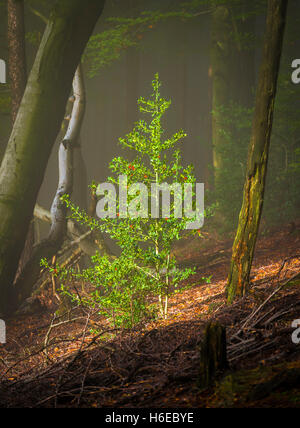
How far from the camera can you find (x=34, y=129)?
9641 mm

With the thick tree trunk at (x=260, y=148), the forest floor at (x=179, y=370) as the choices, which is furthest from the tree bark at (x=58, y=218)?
the thick tree trunk at (x=260, y=148)

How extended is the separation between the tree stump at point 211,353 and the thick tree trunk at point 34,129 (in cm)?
687

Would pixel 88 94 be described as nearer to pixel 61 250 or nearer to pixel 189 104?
pixel 189 104

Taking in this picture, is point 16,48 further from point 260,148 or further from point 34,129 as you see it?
point 260,148

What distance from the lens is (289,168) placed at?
13.6 m

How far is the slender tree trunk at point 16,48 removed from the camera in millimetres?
10883

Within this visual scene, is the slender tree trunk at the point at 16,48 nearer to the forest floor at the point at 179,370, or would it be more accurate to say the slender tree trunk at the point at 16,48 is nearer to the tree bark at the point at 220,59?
the tree bark at the point at 220,59

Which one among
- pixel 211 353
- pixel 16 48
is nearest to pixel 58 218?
pixel 16 48

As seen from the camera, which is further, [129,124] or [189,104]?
[189,104]

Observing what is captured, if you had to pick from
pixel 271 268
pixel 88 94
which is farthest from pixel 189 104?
pixel 271 268

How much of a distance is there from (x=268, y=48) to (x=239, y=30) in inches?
429

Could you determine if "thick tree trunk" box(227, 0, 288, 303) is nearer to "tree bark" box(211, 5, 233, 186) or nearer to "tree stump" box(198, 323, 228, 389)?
"tree stump" box(198, 323, 228, 389)

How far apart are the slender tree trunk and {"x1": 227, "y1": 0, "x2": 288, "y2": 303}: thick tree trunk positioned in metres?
6.76

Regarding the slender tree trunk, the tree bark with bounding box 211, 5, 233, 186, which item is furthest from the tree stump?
the tree bark with bounding box 211, 5, 233, 186
